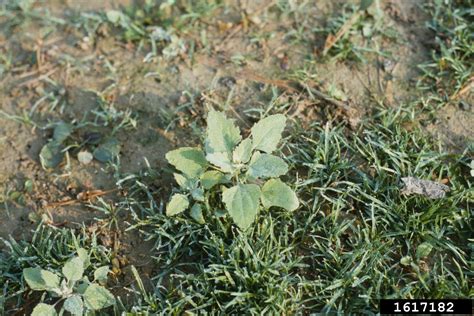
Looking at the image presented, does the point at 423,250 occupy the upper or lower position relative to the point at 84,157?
lower

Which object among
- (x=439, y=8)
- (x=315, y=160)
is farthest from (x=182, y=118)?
(x=439, y=8)

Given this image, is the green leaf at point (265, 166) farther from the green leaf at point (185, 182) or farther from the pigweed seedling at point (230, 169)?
the green leaf at point (185, 182)

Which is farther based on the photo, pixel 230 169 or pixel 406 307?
pixel 230 169

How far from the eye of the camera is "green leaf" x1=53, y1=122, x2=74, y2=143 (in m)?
3.02

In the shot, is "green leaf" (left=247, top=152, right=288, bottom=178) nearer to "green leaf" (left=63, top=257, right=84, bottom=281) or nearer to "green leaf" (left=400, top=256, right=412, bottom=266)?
"green leaf" (left=400, top=256, right=412, bottom=266)

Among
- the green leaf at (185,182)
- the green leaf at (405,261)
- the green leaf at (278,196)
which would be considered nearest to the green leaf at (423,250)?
the green leaf at (405,261)

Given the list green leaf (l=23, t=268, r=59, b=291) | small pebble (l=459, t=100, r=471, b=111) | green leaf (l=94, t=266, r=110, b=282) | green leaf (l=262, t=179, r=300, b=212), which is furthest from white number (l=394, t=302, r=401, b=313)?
green leaf (l=23, t=268, r=59, b=291)

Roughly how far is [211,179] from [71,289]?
0.81m

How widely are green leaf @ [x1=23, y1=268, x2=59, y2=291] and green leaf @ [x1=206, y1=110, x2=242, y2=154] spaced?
36.6 inches

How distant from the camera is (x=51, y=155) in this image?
2990 millimetres

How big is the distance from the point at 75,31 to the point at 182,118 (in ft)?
3.41

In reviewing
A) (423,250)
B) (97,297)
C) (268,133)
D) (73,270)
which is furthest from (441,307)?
(73,270)

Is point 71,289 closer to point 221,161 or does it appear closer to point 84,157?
point 84,157

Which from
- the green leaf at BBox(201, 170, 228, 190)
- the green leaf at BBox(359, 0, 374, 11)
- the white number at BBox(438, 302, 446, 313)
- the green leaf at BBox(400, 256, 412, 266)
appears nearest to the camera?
the white number at BBox(438, 302, 446, 313)
